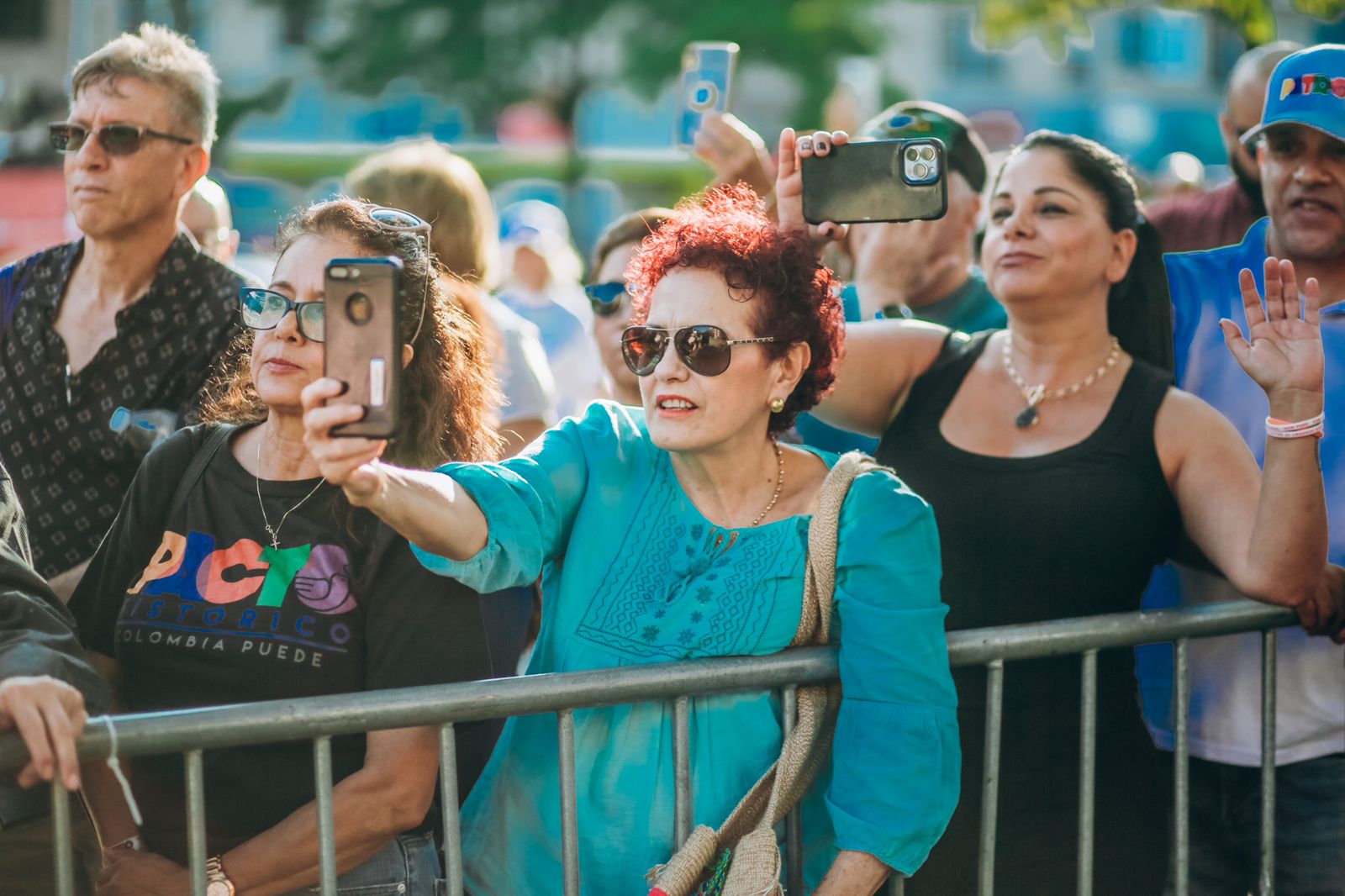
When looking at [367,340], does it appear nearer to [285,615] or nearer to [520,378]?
[285,615]

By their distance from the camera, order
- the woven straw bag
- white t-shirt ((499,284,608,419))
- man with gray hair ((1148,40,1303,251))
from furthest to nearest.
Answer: white t-shirt ((499,284,608,419))
man with gray hair ((1148,40,1303,251))
the woven straw bag

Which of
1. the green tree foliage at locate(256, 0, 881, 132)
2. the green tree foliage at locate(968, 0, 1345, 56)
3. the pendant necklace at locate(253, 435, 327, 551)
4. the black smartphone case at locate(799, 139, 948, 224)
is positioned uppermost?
the green tree foliage at locate(256, 0, 881, 132)

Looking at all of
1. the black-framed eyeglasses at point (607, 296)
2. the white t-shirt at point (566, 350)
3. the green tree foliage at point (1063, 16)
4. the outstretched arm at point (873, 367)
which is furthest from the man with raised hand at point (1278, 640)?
the green tree foliage at point (1063, 16)

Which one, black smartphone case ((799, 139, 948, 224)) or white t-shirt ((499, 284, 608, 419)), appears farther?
white t-shirt ((499, 284, 608, 419))

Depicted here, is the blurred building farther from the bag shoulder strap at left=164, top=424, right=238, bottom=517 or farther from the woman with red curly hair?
the woman with red curly hair

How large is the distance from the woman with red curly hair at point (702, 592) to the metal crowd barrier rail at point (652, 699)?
0.06 m

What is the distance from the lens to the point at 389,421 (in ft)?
6.69

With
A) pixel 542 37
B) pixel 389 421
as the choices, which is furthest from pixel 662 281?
pixel 542 37

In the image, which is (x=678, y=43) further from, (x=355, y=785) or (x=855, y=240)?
(x=355, y=785)

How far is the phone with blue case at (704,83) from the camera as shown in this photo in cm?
388

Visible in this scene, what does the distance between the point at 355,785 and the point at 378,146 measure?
2416 cm

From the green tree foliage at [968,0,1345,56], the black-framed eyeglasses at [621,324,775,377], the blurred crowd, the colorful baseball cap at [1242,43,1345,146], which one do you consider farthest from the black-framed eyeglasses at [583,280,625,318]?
the green tree foliage at [968,0,1345,56]

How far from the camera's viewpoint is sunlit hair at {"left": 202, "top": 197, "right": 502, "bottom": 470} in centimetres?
280

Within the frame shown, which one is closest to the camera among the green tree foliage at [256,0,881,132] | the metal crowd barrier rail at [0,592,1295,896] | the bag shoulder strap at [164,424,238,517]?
the metal crowd barrier rail at [0,592,1295,896]
